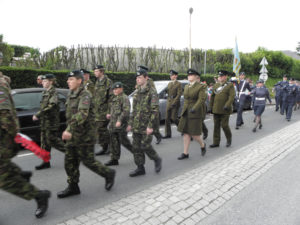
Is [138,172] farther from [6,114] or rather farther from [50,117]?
[6,114]

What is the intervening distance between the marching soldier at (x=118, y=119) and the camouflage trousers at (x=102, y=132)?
2.63 feet

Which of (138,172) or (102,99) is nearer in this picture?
(138,172)

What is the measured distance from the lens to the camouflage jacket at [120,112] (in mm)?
5137

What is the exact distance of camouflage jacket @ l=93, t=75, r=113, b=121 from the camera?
5945 millimetres

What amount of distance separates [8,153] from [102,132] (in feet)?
10.3

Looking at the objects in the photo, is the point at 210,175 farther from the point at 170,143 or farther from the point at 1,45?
the point at 1,45

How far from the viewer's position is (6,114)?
300cm

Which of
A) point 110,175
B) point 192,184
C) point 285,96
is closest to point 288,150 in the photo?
point 192,184

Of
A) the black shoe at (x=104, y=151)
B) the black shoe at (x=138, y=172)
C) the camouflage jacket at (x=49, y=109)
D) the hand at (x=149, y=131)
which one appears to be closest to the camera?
the hand at (x=149, y=131)

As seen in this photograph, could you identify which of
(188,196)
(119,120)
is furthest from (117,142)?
(188,196)

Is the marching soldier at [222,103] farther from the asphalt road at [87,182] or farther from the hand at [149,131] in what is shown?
the hand at [149,131]

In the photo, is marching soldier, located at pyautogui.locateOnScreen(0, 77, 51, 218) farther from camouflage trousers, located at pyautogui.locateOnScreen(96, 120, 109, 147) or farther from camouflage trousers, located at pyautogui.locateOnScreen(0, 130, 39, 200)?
camouflage trousers, located at pyautogui.locateOnScreen(96, 120, 109, 147)

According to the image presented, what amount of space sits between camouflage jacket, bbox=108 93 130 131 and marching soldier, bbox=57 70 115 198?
53.9 inches

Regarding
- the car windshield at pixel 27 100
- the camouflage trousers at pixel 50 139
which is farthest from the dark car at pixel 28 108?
the camouflage trousers at pixel 50 139
